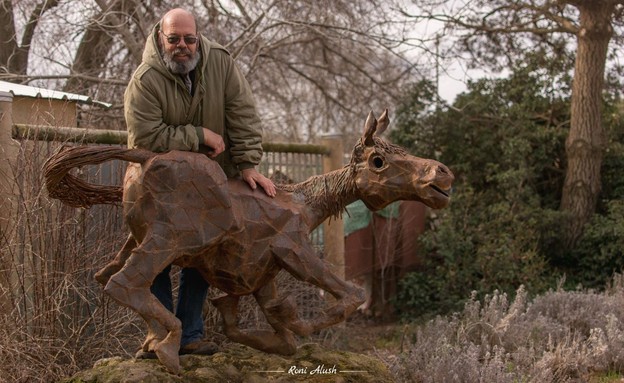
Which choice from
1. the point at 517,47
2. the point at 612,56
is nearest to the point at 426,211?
the point at 517,47

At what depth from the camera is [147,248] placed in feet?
12.5

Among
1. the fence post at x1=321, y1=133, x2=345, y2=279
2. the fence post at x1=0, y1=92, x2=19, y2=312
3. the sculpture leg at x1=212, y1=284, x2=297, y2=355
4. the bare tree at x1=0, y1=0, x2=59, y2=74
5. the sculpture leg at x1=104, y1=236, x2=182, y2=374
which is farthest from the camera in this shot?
the bare tree at x1=0, y1=0, x2=59, y2=74

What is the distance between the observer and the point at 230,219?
399cm

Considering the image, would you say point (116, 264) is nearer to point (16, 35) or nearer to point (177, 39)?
point (177, 39)

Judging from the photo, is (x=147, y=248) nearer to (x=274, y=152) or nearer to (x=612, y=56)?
(x=274, y=152)

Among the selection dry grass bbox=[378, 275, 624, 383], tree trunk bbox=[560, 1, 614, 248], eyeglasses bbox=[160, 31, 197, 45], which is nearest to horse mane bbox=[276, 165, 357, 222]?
eyeglasses bbox=[160, 31, 197, 45]

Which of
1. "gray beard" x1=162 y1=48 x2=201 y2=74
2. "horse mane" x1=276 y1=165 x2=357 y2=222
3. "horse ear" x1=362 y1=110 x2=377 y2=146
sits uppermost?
"gray beard" x1=162 y1=48 x2=201 y2=74

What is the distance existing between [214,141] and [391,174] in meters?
1.00

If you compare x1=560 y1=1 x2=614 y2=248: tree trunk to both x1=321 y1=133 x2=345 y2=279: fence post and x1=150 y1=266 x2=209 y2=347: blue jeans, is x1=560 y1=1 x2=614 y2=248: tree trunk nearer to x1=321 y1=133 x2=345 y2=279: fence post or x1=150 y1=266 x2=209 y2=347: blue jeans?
x1=321 y1=133 x2=345 y2=279: fence post

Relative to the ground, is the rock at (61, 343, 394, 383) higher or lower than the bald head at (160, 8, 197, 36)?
lower

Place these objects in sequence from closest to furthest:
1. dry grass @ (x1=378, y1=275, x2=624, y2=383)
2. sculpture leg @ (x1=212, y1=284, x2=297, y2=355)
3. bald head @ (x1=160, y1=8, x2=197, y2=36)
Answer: bald head @ (x1=160, y1=8, x2=197, y2=36) < sculpture leg @ (x1=212, y1=284, x2=297, y2=355) < dry grass @ (x1=378, y1=275, x2=624, y2=383)

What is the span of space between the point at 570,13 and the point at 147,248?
8189 millimetres

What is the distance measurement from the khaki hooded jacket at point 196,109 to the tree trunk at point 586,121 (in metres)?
6.79

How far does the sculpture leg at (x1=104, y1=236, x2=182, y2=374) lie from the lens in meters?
3.78
